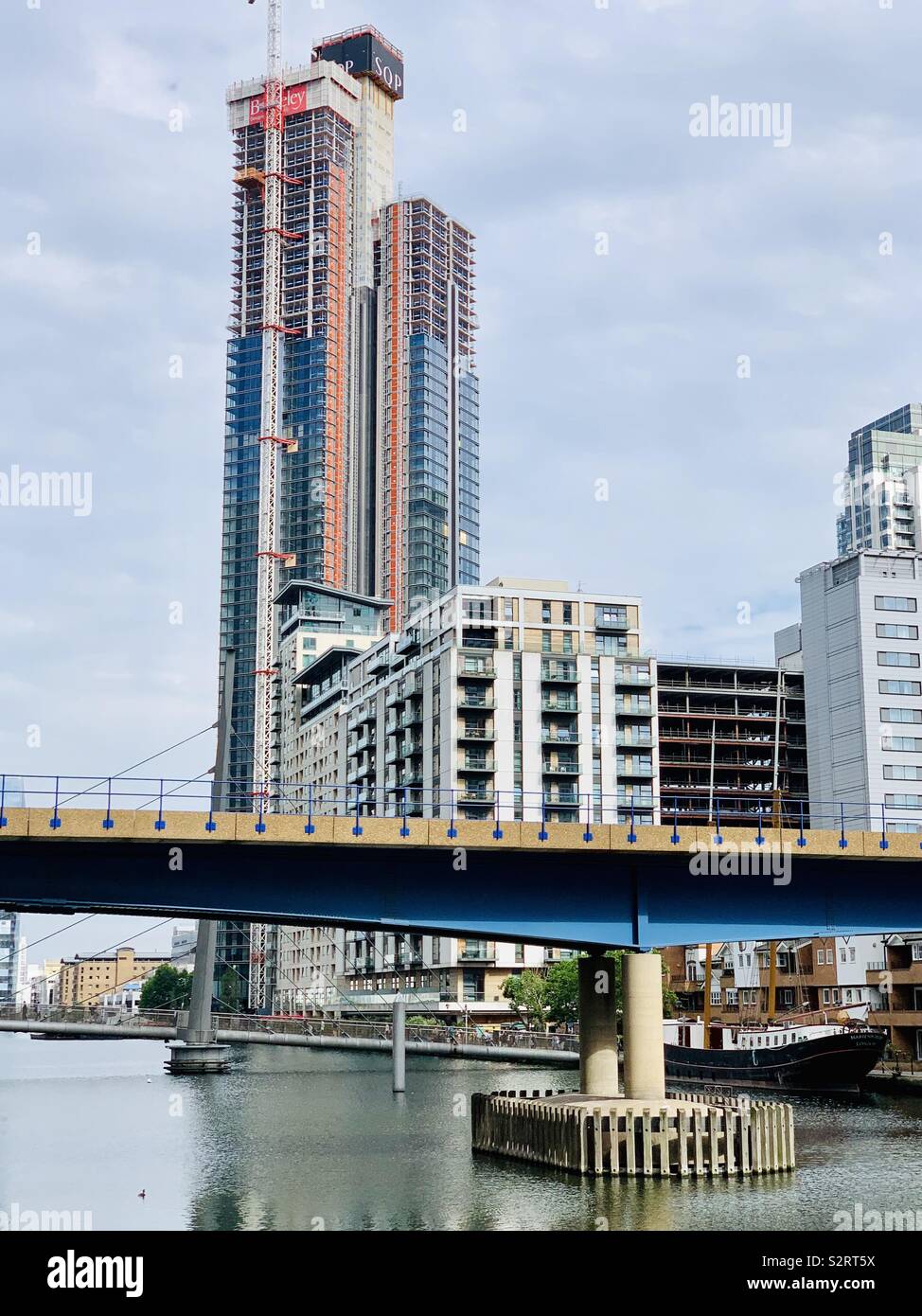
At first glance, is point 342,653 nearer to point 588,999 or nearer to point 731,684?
point 731,684

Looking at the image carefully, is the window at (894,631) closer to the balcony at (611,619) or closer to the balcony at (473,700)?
the balcony at (611,619)

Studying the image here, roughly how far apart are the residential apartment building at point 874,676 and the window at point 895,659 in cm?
9

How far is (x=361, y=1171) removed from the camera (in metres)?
46.9

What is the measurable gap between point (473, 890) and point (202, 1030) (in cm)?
6956

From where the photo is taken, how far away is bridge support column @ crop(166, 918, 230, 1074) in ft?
353

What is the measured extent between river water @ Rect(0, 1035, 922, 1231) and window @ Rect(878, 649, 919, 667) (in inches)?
2771

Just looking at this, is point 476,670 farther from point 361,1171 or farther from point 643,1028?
point 643,1028

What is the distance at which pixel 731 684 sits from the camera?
6575 inches

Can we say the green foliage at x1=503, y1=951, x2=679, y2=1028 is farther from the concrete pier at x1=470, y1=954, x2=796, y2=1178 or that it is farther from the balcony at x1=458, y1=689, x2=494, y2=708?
the concrete pier at x1=470, y1=954, x2=796, y2=1178

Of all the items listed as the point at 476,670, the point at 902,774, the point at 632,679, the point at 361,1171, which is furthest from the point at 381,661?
the point at 361,1171

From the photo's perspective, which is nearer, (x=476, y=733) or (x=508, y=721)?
(x=476, y=733)

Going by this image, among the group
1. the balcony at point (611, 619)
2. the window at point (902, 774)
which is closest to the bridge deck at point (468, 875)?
the window at point (902, 774)

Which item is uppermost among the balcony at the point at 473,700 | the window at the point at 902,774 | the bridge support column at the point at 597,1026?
the balcony at the point at 473,700

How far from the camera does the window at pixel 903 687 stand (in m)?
144
